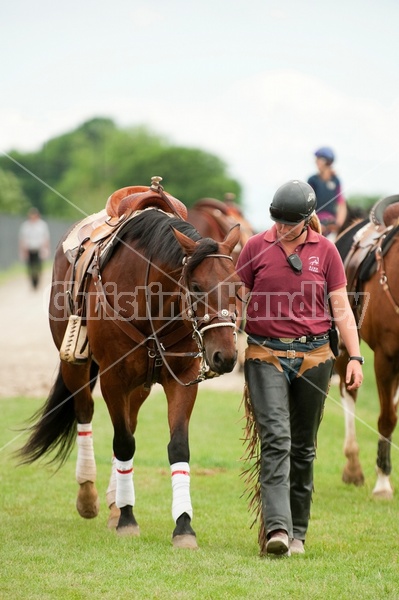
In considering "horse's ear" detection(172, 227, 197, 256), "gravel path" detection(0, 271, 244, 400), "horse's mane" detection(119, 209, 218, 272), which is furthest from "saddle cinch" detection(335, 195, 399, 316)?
"horse's ear" detection(172, 227, 197, 256)

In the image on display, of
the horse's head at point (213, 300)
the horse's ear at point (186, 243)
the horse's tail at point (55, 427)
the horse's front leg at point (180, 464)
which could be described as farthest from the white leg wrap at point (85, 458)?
the horse's ear at point (186, 243)

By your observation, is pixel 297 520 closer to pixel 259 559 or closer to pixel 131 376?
pixel 259 559

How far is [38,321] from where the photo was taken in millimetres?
25109

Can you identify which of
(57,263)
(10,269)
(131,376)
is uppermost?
(57,263)

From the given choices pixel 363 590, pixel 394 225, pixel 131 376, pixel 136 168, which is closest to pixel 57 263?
pixel 131 376

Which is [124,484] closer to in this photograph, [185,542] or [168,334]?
[185,542]

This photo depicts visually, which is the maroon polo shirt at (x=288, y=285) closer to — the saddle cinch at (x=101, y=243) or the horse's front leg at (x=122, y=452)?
the horse's front leg at (x=122, y=452)

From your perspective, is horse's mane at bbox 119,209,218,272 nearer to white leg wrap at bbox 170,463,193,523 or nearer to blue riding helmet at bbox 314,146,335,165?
white leg wrap at bbox 170,463,193,523

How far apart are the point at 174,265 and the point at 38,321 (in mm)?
19115

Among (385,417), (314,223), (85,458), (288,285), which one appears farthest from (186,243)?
(385,417)

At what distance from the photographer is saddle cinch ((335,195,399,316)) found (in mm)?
8906

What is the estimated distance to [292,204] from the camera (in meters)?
6.12

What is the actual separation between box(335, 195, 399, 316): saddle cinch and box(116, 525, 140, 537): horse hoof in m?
3.36

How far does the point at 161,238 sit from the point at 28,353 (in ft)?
43.5
